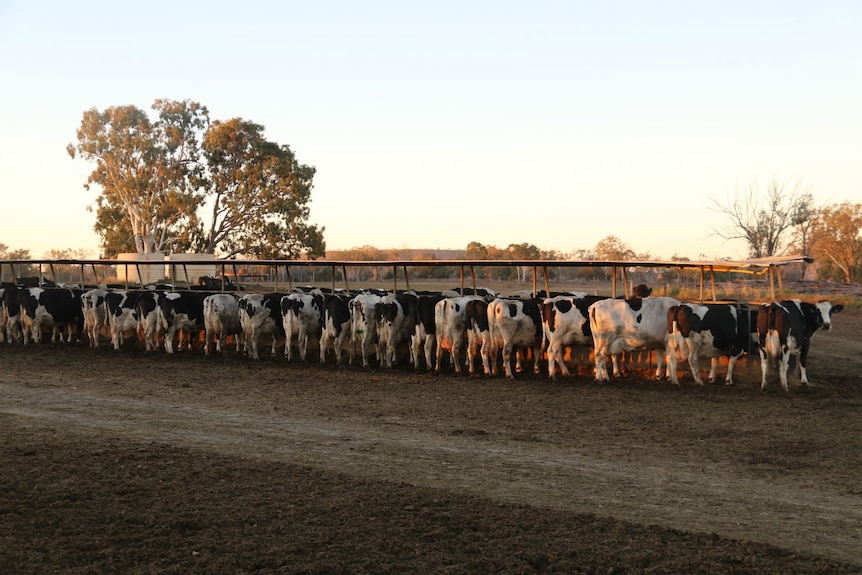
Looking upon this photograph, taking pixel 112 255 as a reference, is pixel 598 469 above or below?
below

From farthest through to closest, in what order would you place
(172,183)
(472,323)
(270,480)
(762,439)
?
1. (172,183)
2. (472,323)
3. (762,439)
4. (270,480)

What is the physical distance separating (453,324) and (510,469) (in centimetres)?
885

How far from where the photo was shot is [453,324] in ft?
60.3

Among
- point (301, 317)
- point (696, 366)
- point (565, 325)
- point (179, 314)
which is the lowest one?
point (696, 366)

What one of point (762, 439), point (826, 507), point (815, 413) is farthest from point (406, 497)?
point (815, 413)

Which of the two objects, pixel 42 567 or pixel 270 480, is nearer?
pixel 42 567

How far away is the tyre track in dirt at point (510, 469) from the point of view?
25.3 feet

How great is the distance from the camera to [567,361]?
1833cm

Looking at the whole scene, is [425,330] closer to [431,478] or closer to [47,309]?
[431,478]

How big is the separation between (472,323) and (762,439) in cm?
793

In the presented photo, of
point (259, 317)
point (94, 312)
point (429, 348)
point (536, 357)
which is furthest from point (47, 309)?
point (536, 357)

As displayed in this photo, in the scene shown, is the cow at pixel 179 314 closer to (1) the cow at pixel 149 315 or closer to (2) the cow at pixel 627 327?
(1) the cow at pixel 149 315

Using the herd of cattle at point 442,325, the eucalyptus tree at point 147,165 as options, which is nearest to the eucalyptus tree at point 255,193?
the eucalyptus tree at point 147,165

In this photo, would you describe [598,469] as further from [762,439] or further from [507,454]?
[762,439]
